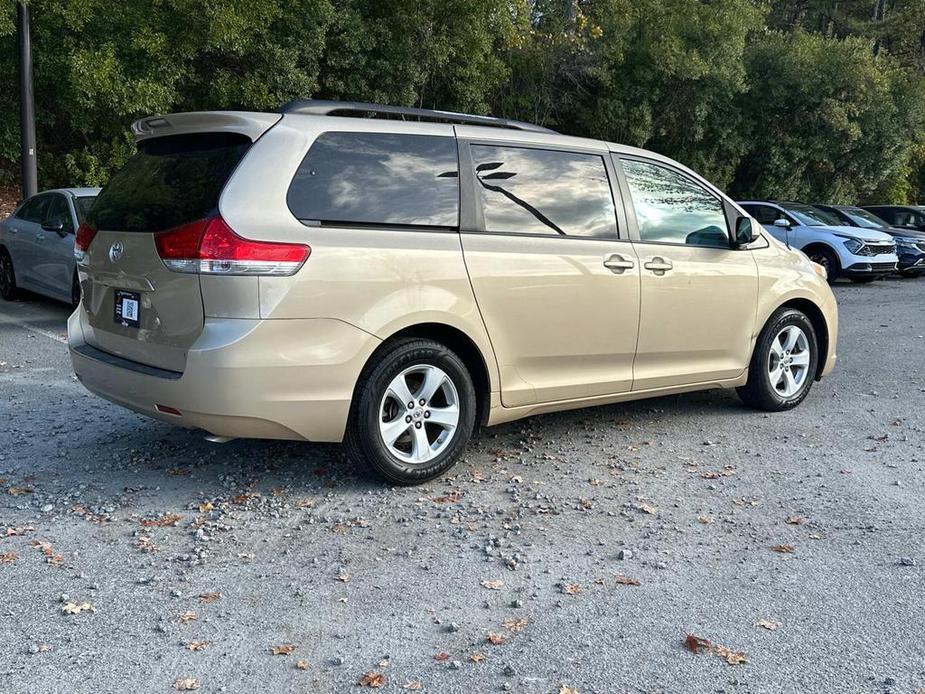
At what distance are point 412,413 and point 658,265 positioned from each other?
6.24ft

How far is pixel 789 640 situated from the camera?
3.39 metres

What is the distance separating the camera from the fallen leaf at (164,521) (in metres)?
4.41

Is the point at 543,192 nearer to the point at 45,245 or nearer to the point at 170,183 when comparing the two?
the point at 170,183

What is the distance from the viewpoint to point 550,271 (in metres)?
5.34

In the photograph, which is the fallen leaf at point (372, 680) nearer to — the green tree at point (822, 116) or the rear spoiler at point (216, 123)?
the rear spoiler at point (216, 123)

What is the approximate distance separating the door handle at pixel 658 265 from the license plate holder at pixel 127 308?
9.53ft

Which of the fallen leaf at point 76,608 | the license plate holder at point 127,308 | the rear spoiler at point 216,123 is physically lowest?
the fallen leaf at point 76,608

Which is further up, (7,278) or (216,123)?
(216,123)

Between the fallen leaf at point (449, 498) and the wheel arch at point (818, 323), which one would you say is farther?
the wheel arch at point (818, 323)

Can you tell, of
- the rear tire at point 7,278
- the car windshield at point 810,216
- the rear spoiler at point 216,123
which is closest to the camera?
the rear spoiler at point 216,123

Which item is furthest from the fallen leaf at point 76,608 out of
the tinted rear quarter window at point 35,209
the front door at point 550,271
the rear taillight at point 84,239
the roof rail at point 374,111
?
the tinted rear quarter window at point 35,209

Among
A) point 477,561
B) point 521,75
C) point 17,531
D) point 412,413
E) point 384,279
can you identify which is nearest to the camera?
point 477,561

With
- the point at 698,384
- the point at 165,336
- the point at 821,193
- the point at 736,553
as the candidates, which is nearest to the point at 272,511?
the point at 165,336

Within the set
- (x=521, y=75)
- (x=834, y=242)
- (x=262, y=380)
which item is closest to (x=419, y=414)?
(x=262, y=380)
